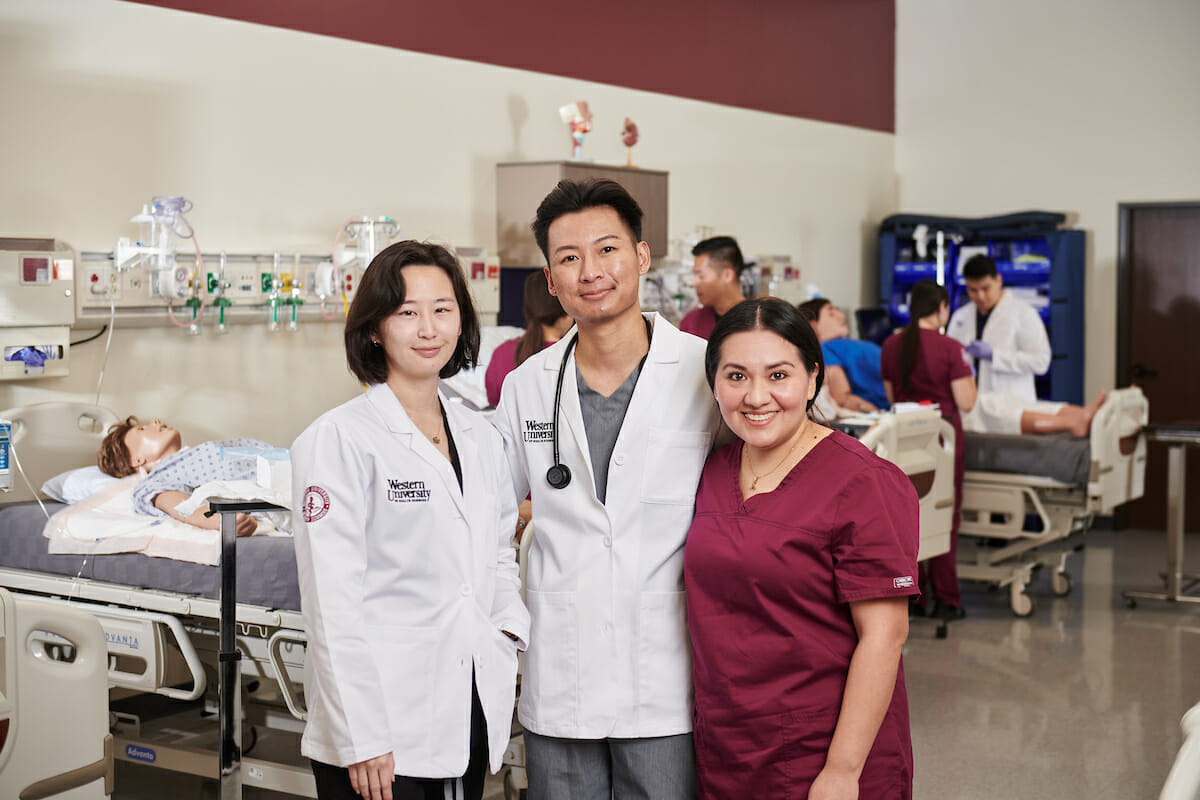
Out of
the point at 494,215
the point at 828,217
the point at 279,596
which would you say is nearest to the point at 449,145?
the point at 494,215

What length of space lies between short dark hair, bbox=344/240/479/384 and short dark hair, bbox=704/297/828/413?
45cm

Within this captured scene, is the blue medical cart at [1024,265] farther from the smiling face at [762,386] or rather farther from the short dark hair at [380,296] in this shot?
the short dark hair at [380,296]

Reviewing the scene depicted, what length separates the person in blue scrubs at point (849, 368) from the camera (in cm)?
604

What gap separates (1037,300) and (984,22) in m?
2.09

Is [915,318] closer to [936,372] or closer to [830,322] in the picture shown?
[936,372]

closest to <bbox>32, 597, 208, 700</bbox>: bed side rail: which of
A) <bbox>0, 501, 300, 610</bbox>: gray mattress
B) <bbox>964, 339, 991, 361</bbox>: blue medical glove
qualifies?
<bbox>0, 501, 300, 610</bbox>: gray mattress

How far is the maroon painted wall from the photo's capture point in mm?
5152

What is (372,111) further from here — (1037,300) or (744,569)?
(1037,300)

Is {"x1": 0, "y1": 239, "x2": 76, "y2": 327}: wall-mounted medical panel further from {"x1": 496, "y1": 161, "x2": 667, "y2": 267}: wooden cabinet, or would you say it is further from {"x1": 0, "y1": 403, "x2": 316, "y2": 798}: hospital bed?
{"x1": 496, "y1": 161, "x2": 667, "y2": 267}: wooden cabinet

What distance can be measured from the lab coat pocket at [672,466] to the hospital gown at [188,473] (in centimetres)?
196

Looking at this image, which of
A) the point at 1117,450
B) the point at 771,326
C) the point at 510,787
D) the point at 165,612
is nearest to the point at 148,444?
the point at 165,612

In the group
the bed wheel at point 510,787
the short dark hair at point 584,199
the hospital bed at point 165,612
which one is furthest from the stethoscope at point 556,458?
the bed wheel at point 510,787

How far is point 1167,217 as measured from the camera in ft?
26.0

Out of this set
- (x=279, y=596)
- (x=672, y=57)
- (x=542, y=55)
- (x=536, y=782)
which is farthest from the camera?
(x=672, y=57)
